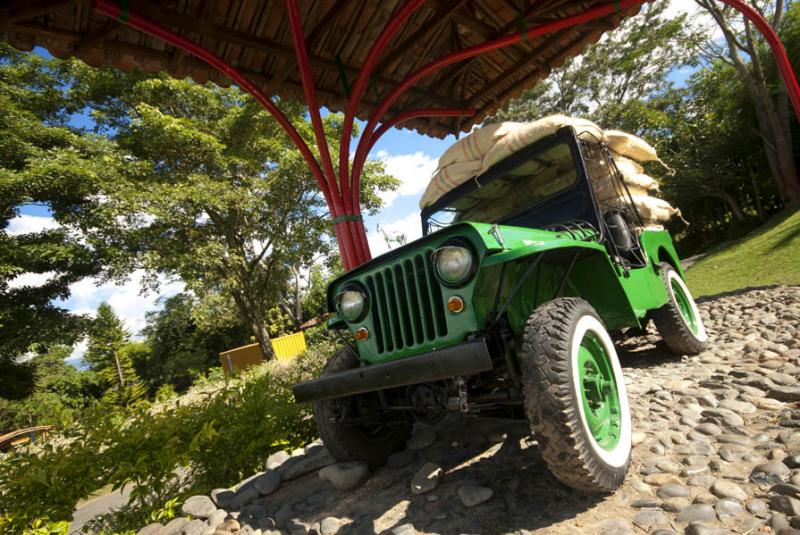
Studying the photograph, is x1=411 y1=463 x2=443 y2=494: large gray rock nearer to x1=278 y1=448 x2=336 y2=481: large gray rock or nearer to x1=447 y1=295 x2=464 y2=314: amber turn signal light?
x1=278 y1=448 x2=336 y2=481: large gray rock

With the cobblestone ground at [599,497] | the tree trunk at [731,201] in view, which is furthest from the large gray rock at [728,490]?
the tree trunk at [731,201]

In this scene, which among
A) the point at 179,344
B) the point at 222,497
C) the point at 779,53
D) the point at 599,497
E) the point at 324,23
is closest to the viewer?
the point at 599,497

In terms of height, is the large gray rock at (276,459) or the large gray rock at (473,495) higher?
the large gray rock at (276,459)

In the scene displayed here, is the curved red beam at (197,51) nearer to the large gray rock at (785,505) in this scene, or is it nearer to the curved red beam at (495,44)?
the curved red beam at (495,44)

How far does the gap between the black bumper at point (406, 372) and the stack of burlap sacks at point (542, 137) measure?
220 cm

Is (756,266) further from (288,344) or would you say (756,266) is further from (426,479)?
(288,344)

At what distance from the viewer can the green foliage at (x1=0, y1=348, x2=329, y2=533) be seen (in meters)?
2.52

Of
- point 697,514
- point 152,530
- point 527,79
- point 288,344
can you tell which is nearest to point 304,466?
point 152,530

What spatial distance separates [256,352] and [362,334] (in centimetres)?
1910

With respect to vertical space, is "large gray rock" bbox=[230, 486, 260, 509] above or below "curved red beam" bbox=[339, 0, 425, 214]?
below

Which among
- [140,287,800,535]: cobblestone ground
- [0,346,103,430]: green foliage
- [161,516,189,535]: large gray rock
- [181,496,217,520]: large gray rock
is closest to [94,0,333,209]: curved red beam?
[140,287,800,535]: cobblestone ground

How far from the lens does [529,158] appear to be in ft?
11.0

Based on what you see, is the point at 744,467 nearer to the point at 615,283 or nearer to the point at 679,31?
the point at 615,283

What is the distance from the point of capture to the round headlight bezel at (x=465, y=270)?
1.99 m
